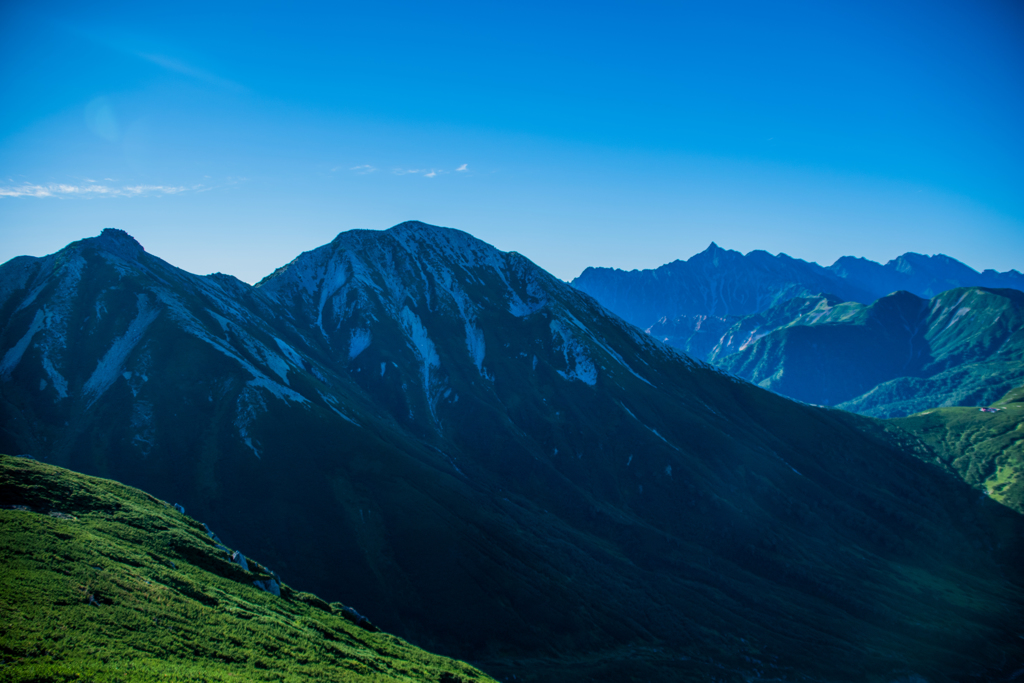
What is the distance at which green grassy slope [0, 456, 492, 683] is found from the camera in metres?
41.0

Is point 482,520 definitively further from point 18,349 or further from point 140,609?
point 18,349

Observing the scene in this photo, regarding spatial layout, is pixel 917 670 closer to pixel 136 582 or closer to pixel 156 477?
pixel 136 582

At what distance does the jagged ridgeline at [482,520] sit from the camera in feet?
392

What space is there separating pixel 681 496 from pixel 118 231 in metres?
222

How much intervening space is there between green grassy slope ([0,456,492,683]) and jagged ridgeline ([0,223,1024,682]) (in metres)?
43.0

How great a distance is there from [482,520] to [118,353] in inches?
4532

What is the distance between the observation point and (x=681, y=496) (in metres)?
188

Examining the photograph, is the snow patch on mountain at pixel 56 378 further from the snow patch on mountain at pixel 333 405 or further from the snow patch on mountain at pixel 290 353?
the snow patch on mountain at pixel 333 405

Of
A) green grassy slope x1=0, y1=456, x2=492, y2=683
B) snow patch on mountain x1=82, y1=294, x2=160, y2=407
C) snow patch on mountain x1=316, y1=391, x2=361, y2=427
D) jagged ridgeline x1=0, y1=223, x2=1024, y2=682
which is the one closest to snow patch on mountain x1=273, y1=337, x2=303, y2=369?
jagged ridgeline x1=0, y1=223, x2=1024, y2=682

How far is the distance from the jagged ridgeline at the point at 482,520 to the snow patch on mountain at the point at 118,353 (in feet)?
1.79

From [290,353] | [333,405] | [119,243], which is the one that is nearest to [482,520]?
[333,405]

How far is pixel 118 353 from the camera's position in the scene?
15588 centimetres

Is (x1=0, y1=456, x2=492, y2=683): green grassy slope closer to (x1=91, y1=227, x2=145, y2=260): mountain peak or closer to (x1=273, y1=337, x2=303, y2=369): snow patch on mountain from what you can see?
(x1=273, y1=337, x2=303, y2=369): snow patch on mountain

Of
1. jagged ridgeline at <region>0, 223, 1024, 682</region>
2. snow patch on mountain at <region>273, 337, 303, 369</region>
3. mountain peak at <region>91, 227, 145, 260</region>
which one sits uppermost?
mountain peak at <region>91, 227, 145, 260</region>
